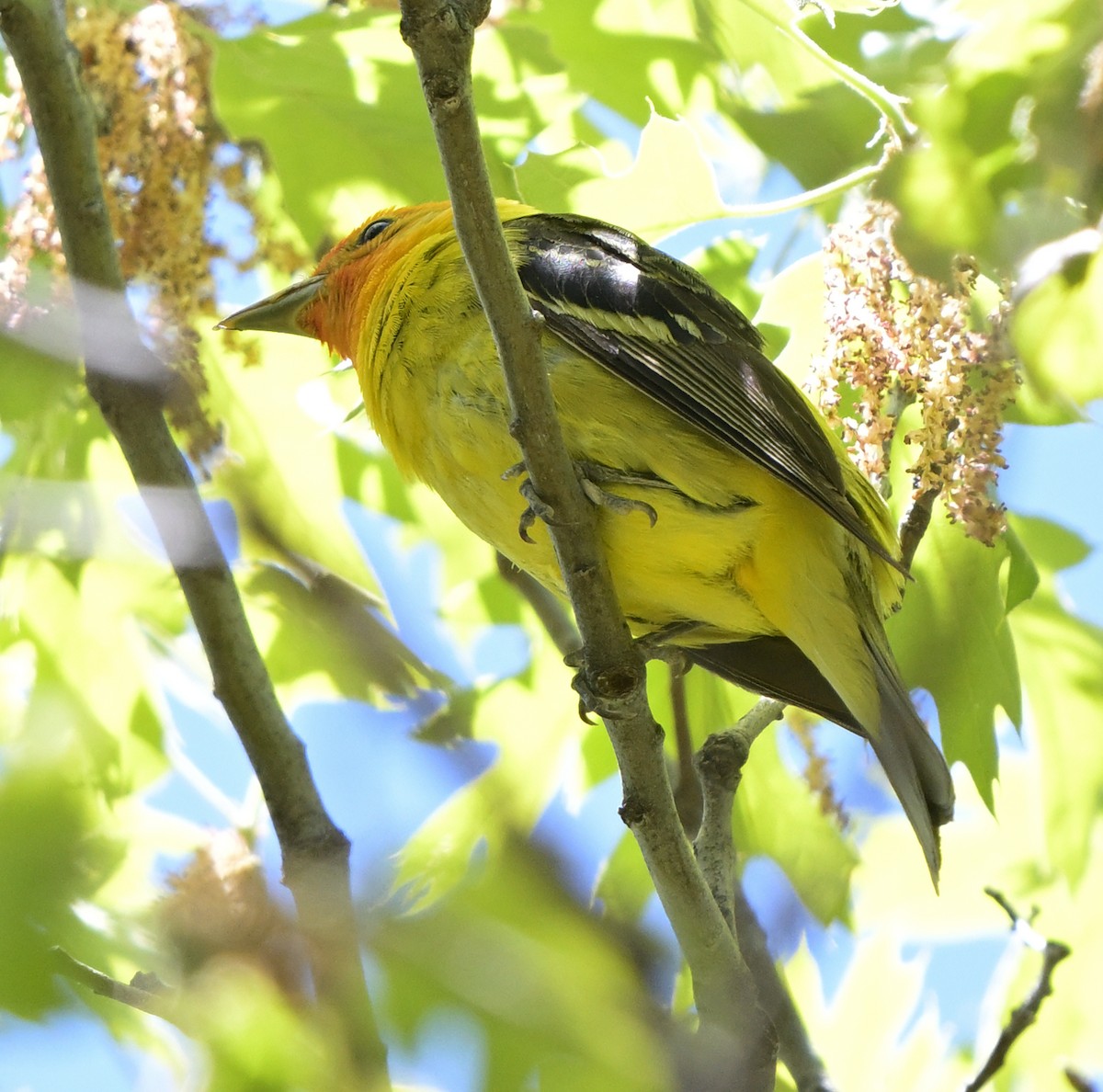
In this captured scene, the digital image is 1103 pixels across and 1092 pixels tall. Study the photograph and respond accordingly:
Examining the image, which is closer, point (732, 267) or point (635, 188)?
point (635, 188)

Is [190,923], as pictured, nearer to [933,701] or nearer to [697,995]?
[697,995]

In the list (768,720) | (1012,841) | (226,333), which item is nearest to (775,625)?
(768,720)

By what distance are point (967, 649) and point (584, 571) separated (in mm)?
1001

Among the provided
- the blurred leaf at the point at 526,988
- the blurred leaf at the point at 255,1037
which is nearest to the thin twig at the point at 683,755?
the blurred leaf at the point at 526,988

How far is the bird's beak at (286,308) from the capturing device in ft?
14.3

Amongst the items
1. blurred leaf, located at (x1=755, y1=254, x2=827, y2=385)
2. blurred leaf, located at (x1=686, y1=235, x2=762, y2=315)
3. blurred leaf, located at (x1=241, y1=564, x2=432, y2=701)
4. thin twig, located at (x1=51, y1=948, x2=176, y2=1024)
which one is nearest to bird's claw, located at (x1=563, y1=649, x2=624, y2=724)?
blurred leaf, located at (x1=241, y1=564, x2=432, y2=701)

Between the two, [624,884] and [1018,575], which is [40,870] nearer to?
[624,884]

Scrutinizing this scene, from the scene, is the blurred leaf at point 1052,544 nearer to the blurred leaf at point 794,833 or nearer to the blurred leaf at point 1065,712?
the blurred leaf at point 1065,712

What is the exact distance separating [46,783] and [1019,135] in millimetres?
1213

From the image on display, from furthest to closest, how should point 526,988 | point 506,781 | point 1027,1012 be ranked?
point 1027,1012, point 506,781, point 526,988

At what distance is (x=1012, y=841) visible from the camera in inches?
159

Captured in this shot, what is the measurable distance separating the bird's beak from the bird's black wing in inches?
35.2

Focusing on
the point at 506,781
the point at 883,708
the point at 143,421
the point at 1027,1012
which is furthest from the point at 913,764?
the point at 143,421

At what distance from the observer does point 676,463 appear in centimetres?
335
